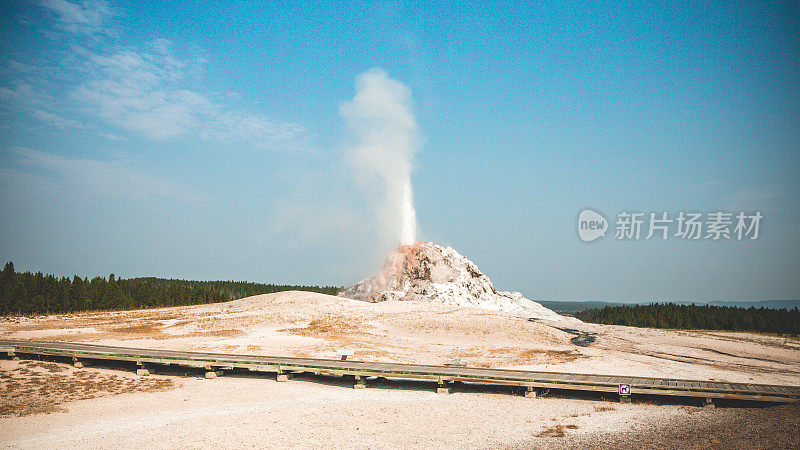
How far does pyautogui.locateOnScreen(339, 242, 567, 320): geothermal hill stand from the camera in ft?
291

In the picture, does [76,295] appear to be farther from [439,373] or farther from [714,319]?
[714,319]

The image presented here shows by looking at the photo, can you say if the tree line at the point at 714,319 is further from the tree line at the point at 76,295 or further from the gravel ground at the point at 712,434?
the tree line at the point at 76,295

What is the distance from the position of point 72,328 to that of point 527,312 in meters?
72.9

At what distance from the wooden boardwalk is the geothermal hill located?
58406 millimetres

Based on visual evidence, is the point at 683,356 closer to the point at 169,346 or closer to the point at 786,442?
the point at 786,442

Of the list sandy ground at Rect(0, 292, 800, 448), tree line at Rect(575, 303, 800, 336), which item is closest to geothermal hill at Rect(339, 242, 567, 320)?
tree line at Rect(575, 303, 800, 336)

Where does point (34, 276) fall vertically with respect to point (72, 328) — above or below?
above

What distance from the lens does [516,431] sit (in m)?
17.4

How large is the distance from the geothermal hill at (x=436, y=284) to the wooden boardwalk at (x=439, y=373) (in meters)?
58.4

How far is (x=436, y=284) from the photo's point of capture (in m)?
A: 91.2

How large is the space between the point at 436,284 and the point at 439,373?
6697 cm

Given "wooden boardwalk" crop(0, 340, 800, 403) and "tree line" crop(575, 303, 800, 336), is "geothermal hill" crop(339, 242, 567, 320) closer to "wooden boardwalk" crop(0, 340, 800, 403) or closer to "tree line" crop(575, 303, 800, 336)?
"tree line" crop(575, 303, 800, 336)

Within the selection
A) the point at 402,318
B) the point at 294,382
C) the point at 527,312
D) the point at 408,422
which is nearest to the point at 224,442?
the point at 408,422

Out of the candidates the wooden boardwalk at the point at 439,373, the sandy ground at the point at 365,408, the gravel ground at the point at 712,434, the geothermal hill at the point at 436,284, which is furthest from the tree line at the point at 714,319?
the gravel ground at the point at 712,434
